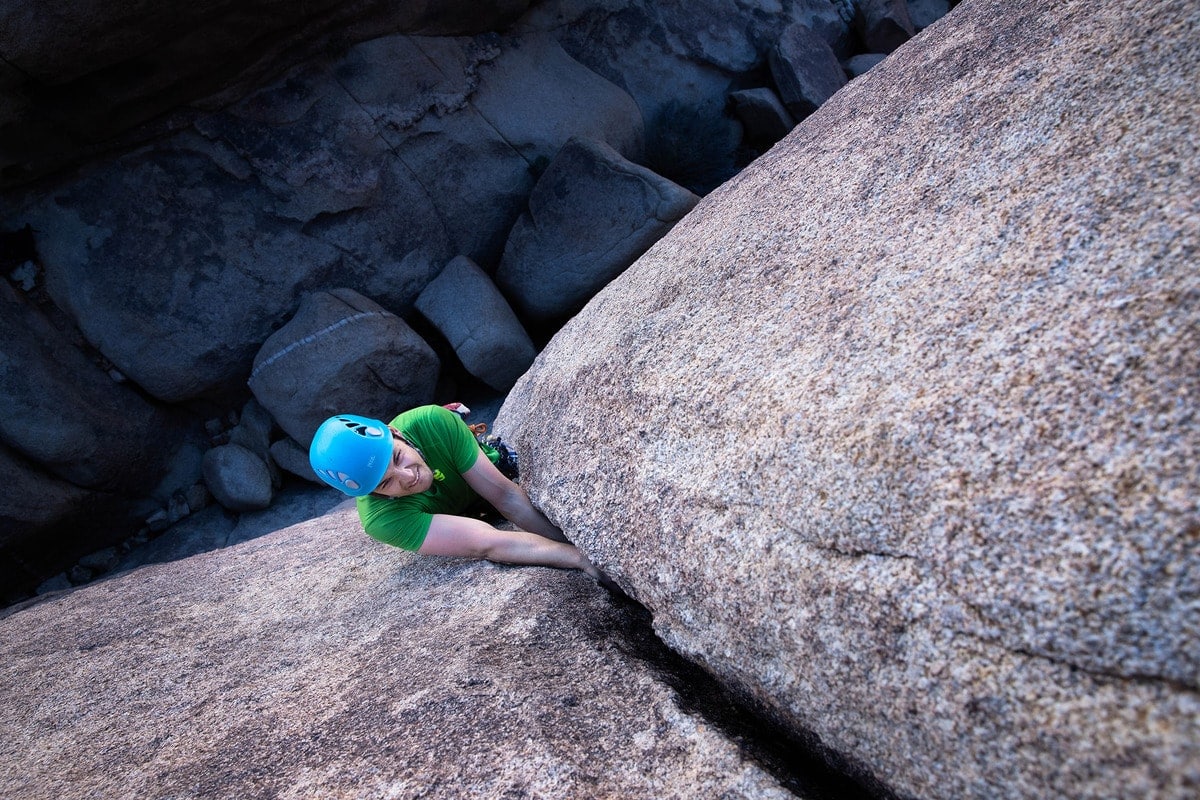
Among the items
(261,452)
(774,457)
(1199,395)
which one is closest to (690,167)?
(261,452)

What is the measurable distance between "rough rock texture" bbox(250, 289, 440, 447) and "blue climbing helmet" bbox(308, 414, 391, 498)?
7.60 feet

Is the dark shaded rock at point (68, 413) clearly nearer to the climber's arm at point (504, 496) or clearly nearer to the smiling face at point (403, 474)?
the smiling face at point (403, 474)

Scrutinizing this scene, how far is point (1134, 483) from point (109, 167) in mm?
5078

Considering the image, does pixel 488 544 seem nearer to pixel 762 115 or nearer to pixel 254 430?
pixel 254 430

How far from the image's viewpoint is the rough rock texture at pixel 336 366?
14.0ft

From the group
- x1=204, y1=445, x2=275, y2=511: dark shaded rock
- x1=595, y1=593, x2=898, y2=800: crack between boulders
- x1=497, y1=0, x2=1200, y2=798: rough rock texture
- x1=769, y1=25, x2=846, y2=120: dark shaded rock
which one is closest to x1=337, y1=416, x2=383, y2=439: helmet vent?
x1=497, y1=0, x2=1200, y2=798: rough rock texture

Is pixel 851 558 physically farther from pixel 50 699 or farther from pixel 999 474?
pixel 50 699

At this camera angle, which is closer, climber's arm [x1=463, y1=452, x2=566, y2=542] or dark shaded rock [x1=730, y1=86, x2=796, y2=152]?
climber's arm [x1=463, y1=452, x2=566, y2=542]

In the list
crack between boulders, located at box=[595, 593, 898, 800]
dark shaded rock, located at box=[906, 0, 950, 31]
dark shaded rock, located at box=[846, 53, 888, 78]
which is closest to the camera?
crack between boulders, located at box=[595, 593, 898, 800]

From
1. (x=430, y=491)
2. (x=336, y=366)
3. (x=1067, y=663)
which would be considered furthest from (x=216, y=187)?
(x=1067, y=663)

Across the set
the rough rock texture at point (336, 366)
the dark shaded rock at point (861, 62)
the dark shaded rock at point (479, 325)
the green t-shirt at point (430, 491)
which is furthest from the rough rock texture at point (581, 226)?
the dark shaded rock at point (861, 62)

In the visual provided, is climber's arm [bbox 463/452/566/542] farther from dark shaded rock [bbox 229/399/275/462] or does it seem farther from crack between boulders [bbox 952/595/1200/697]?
dark shaded rock [bbox 229/399/275/462]

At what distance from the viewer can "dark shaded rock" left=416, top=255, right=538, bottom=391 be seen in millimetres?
4434

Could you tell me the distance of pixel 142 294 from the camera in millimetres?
4434
